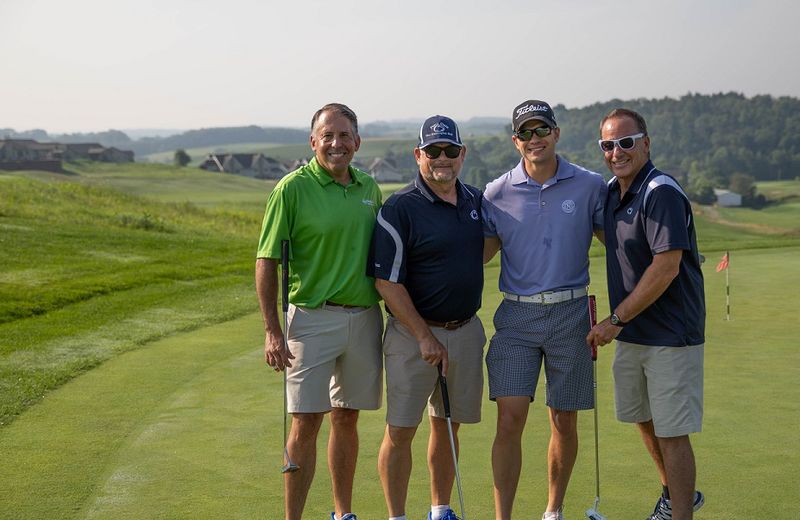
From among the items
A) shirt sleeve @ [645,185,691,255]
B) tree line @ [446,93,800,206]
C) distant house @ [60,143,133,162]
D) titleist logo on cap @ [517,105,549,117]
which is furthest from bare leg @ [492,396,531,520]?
distant house @ [60,143,133,162]

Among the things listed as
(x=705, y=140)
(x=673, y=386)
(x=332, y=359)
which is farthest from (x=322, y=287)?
(x=705, y=140)

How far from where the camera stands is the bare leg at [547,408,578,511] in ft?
14.0

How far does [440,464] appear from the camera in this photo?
14.4 ft

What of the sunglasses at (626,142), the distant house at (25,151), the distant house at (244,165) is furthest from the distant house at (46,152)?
the sunglasses at (626,142)

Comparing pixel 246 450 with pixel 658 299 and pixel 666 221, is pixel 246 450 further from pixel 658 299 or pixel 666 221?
pixel 666 221

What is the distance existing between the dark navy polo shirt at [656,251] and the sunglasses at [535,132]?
42 cm

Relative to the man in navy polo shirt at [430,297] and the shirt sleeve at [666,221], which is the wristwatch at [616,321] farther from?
the man in navy polo shirt at [430,297]

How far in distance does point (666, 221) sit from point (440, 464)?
1.48m

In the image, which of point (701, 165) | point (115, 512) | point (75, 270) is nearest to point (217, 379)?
point (115, 512)

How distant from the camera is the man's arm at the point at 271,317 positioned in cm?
431

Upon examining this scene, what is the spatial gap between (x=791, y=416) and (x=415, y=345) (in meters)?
2.66

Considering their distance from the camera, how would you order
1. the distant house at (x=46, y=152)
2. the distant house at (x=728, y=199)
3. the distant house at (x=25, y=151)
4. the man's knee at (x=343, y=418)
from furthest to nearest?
the distant house at (x=46, y=152) < the distant house at (x=25, y=151) < the distant house at (x=728, y=199) < the man's knee at (x=343, y=418)

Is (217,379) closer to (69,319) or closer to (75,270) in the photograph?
(69,319)

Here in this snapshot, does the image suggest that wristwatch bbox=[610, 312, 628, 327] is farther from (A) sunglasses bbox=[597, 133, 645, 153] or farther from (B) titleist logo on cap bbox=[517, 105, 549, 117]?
(B) titleist logo on cap bbox=[517, 105, 549, 117]
